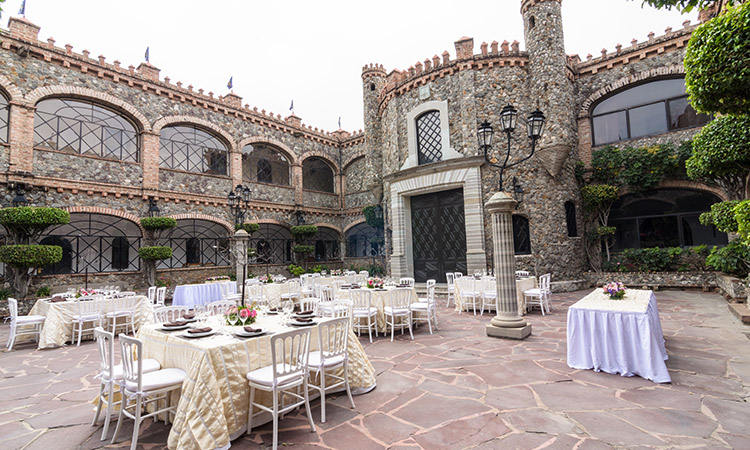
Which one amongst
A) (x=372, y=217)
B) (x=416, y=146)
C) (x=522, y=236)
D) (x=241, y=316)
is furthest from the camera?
(x=372, y=217)

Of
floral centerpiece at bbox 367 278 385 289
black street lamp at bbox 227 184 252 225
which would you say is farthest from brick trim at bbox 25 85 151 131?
floral centerpiece at bbox 367 278 385 289

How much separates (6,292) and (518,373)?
14196 mm

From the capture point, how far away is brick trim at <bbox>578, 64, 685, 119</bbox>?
41.5ft

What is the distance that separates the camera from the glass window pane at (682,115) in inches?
498

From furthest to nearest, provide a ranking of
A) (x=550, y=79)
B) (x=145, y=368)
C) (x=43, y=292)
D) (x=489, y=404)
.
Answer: (x=550, y=79), (x=43, y=292), (x=489, y=404), (x=145, y=368)

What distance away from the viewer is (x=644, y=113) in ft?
44.6

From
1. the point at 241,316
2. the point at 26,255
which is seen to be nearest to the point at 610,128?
the point at 241,316

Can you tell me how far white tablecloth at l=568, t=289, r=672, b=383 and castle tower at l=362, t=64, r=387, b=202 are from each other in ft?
43.0

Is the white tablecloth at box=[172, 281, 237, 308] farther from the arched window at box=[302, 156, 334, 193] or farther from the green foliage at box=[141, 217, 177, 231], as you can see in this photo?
the arched window at box=[302, 156, 334, 193]

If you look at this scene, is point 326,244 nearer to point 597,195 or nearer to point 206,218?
point 206,218

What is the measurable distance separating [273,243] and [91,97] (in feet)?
31.0

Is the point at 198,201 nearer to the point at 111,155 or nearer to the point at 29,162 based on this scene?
the point at 111,155

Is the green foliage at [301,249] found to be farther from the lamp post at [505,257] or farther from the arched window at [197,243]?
the lamp post at [505,257]

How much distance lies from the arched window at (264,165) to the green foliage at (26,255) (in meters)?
8.49
